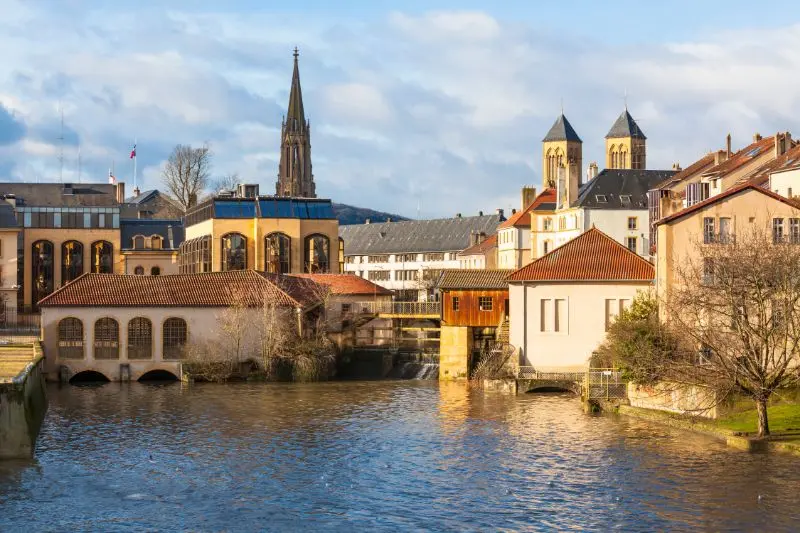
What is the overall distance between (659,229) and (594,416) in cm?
980

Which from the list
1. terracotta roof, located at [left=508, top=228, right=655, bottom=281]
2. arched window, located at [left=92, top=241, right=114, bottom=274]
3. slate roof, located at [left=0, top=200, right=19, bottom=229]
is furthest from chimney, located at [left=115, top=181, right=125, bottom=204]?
terracotta roof, located at [left=508, top=228, right=655, bottom=281]

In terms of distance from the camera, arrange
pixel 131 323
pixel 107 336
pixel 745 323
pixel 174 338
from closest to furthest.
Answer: pixel 745 323, pixel 107 336, pixel 131 323, pixel 174 338

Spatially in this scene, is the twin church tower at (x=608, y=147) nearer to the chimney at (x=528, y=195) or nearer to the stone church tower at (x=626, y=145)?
the stone church tower at (x=626, y=145)

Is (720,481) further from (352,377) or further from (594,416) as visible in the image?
(352,377)

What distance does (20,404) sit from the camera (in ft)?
136

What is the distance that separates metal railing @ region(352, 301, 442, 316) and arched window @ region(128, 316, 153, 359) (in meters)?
17.4

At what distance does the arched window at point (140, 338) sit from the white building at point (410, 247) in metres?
77.4

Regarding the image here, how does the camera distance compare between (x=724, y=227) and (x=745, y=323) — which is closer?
(x=745, y=323)

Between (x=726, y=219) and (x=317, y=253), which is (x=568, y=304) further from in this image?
(x=317, y=253)

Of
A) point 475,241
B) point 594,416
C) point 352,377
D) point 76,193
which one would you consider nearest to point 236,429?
point 594,416

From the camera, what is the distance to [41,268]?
110625mm

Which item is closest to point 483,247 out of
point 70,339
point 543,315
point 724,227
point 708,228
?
point 543,315

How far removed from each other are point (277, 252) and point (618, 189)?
31.5 meters

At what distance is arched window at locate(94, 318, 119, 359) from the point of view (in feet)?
225
